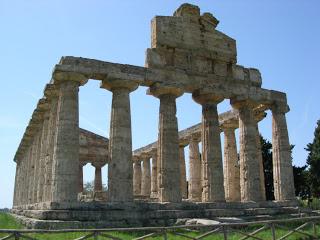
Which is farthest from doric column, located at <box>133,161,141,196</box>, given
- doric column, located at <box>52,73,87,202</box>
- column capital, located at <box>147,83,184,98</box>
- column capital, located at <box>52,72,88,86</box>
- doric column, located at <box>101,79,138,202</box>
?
column capital, located at <box>52,72,88,86</box>

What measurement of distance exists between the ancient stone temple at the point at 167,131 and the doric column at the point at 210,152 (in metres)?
0.07

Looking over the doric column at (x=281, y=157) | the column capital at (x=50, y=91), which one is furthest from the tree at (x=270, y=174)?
the column capital at (x=50, y=91)

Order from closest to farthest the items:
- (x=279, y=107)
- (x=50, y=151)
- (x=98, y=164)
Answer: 1. (x=50, y=151)
2. (x=279, y=107)
3. (x=98, y=164)

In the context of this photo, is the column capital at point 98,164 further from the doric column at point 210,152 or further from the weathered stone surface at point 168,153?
the weathered stone surface at point 168,153

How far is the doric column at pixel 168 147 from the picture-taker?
24516 mm

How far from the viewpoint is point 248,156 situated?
1123 inches

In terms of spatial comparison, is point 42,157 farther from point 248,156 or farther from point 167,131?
point 248,156

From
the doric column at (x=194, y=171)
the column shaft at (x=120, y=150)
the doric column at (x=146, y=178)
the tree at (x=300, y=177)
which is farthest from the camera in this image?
the doric column at (x=146, y=178)

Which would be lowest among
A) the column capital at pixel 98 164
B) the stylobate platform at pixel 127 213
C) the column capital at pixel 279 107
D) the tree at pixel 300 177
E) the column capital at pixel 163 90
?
the stylobate platform at pixel 127 213

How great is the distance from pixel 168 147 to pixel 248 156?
6.86m

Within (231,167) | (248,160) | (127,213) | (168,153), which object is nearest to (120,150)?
(168,153)

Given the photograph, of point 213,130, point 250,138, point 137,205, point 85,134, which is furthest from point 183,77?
point 85,134

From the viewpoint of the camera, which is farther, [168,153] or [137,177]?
[137,177]

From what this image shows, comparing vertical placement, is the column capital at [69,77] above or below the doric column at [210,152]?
above
